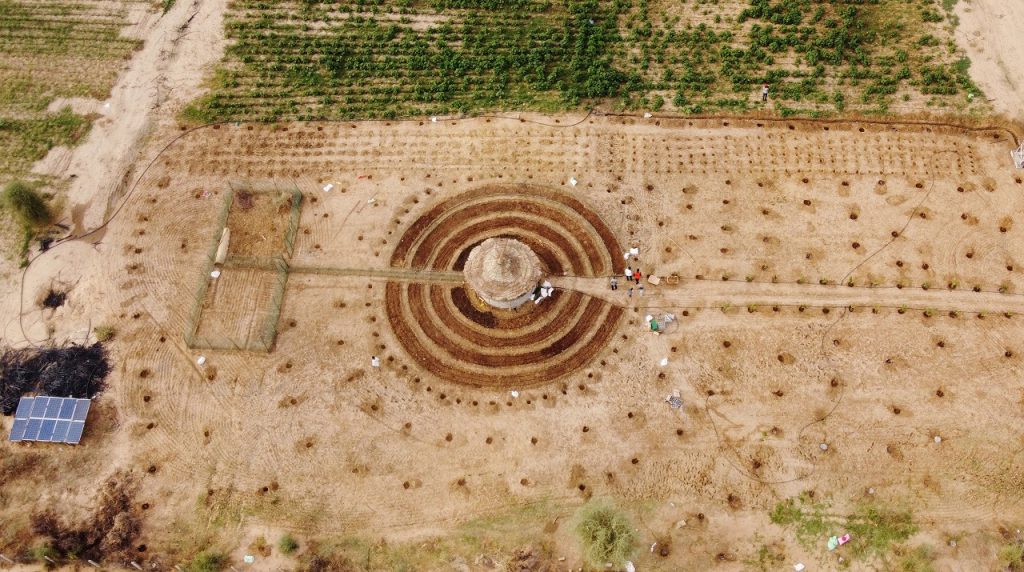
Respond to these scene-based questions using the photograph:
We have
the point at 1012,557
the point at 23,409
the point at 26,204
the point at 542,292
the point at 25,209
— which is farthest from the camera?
the point at 25,209

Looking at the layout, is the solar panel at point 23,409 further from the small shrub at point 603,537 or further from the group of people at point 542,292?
the small shrub at point 603,537

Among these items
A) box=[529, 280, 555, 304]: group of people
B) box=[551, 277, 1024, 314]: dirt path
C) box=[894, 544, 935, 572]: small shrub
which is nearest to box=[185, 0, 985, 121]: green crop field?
box=[551, 277, 1024, 314]: dirt path

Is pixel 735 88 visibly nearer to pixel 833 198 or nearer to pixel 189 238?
pixel 833 198

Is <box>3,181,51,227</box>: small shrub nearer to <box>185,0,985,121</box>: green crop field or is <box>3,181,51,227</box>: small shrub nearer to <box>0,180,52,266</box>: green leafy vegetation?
<box>0,180,52,266</box>: green leafy vegetation

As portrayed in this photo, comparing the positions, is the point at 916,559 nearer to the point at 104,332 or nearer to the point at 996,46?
the point at 996,46

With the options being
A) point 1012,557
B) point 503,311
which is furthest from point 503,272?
point 1012,557
